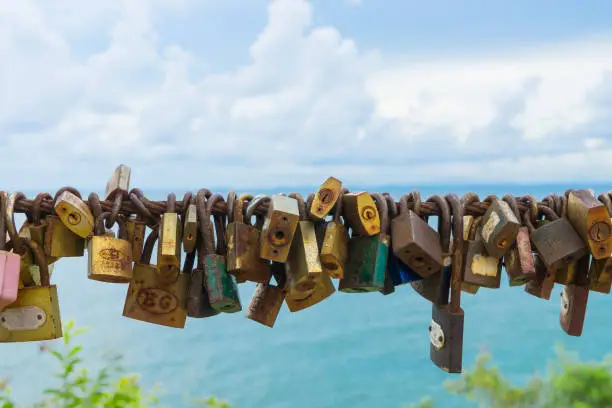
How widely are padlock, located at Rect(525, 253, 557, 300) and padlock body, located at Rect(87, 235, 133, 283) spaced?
1.09 meters

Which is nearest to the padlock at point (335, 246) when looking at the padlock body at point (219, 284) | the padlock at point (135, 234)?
the padlock body at point (219, 284)

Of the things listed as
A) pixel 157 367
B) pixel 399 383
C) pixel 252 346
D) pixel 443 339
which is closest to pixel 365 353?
pixel 399 383

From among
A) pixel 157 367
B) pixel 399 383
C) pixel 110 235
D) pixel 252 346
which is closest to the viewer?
pixel 110 235

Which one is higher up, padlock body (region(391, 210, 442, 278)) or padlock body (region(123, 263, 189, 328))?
padlock body (region(391, 210, 442, 278))

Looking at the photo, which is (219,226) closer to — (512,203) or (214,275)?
(214,275)

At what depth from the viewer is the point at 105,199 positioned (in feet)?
5.62

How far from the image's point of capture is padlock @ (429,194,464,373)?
176 cm

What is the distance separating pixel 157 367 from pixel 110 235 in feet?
147

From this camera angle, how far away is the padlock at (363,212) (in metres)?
1.68

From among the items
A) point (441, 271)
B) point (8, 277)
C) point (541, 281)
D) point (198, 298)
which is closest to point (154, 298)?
point (198, 298)

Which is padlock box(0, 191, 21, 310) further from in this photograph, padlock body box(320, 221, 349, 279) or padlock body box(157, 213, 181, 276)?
padlock body box(320, 221, 349, 279)

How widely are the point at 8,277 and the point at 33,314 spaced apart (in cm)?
16

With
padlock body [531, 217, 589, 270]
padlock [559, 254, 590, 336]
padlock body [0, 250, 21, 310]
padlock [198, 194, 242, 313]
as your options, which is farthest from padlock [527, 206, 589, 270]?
padlock body [0, 250, 21, 310]

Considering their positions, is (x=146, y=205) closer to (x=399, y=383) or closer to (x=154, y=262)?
(x=154, y=262)
